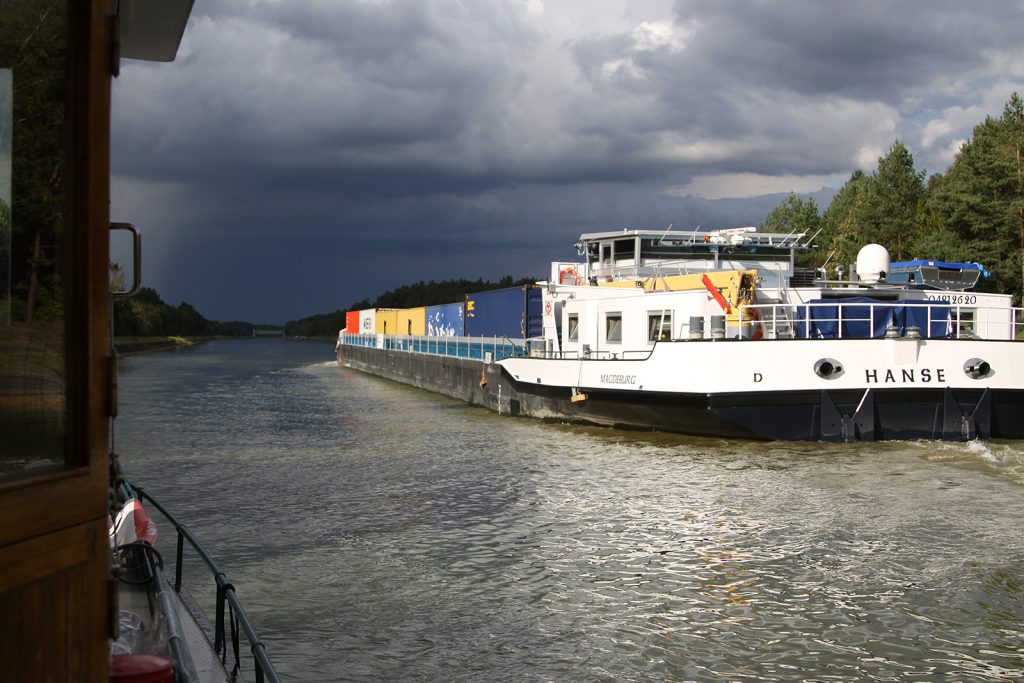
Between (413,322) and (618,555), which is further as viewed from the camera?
(413,322)

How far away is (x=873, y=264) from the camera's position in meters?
24.1

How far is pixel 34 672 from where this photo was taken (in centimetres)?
267

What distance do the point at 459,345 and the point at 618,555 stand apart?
2732cm

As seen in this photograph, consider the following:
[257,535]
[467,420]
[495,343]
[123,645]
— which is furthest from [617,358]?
[123,645]

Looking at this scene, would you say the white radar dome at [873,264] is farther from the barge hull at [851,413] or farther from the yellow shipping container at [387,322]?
the yellow shipping container at [387,322]

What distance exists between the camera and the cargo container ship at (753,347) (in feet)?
60.7

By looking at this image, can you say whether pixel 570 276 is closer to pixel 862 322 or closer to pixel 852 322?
pixel 852 322

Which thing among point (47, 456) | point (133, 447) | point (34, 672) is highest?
point (47, 456)

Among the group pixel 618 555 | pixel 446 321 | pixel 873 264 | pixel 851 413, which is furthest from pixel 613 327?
pixel 446 321

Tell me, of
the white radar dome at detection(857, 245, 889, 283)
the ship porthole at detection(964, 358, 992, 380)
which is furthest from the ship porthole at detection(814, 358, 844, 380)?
the white radar dome at detection(857, 245, 889, 283)

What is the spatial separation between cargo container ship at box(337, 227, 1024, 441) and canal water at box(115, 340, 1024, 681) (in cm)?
76

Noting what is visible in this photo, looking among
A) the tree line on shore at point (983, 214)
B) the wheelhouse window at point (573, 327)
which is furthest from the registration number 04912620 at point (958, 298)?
the tree line on shore at point (983, 214)

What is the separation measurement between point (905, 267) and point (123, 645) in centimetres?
2805

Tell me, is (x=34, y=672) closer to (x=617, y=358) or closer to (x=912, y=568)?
(x=912, y=568)
